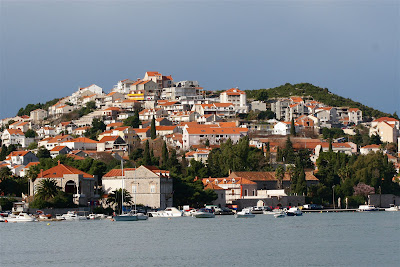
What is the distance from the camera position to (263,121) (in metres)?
137

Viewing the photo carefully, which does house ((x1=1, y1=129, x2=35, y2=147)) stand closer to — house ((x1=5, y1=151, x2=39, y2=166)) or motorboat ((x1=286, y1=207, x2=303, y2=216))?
house ((x1=5, y1=151, x2=39, y2=166))

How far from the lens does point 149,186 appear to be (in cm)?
8262

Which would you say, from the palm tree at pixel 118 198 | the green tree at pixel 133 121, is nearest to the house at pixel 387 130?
the green tree at pixel 133 121

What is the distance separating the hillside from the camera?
497 feet

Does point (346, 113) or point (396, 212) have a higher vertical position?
point (346, 113)

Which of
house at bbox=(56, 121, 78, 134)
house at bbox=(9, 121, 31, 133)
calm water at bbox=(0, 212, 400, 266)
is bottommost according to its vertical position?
calm water at bbox=(0, 212, 400, 266)

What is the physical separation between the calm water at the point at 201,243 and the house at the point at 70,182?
26.4 ft

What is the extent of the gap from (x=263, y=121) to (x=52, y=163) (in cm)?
5521

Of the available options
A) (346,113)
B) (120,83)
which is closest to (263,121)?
(346,113)

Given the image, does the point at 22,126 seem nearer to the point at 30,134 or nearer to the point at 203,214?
the point at 30,134

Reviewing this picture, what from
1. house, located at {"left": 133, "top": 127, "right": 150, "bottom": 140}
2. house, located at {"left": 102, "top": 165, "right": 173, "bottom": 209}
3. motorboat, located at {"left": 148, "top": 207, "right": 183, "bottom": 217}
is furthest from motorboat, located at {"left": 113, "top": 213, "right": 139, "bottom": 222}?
house, located at {"left": 133, "top": 127, "right": 150, "bottom": 140}

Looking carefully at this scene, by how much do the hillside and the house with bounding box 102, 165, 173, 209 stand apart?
70.6 metres

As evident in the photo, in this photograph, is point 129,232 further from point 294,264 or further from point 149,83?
point 149,83

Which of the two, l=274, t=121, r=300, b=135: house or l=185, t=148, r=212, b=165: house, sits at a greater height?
l=274, t=121, r=300, b=135: house
